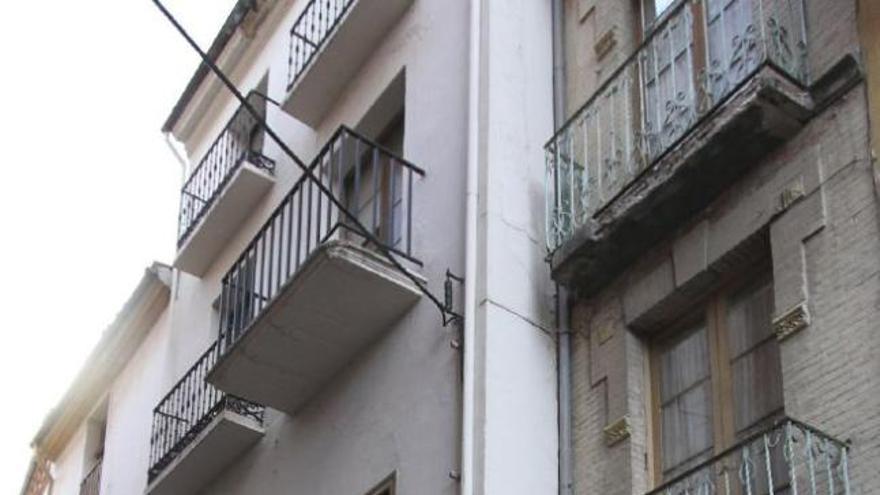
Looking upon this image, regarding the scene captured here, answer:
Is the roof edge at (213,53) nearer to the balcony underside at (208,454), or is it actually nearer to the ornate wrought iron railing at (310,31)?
the ornate wrought iron railing at (310,31)

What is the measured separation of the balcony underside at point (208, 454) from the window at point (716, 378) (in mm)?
5235

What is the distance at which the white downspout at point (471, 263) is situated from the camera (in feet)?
36.5

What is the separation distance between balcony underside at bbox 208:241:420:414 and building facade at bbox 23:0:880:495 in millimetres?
25

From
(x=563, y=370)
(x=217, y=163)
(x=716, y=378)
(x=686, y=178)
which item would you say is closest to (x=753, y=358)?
(x=716, y=378)

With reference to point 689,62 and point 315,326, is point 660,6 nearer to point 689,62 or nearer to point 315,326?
point 689,62

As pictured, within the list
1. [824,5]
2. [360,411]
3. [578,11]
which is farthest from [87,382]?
[824,5]

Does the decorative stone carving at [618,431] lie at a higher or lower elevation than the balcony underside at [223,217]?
lower

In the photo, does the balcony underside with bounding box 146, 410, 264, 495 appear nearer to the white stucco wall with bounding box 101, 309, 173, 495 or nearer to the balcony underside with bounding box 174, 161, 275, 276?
the white stucco wall with bounding box 101, 309, 173, 495

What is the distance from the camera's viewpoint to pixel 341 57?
15844 millimetres

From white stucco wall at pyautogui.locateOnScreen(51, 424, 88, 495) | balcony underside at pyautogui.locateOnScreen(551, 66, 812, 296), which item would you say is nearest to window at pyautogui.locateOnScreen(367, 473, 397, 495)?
balcony underside at pyautogui.locateOnScreen(551, 66, 812, 296)

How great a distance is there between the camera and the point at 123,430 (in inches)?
822

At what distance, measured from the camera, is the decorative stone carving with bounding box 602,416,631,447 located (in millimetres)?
10852

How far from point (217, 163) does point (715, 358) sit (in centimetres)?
986

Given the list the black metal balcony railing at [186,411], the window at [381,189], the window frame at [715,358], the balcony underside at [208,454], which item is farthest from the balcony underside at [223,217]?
the window frame at [715,358]
